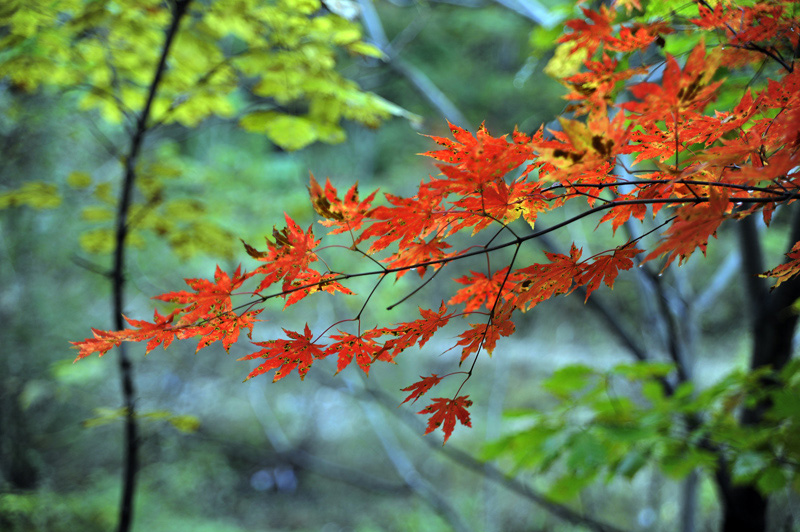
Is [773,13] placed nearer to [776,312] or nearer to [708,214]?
[708,214]

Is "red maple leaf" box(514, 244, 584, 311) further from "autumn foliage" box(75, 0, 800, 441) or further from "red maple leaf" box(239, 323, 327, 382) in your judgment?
"red maple leaf" box(239, 323, 327, 382)

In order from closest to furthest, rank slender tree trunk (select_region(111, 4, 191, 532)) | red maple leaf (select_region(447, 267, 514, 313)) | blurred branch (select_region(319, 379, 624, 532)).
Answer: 1. red maple leaf (select_region(447, 267, 514, 313))
2. slender tree trunk (select_region(111, 4, 191, 532))
3. blurred branch (select_region(319, 379, 624, 532))

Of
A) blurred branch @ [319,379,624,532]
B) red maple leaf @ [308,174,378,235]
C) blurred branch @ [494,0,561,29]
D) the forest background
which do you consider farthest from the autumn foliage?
blurred branch @ [494,0,561,29]

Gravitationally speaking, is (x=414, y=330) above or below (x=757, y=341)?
below

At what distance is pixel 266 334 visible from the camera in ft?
22.9

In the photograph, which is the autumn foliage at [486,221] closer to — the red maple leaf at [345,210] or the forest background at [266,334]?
the red maple leaf at [345,210]

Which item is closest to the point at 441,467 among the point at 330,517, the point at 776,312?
the point at 330,517

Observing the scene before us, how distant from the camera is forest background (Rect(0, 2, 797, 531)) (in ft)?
6.68

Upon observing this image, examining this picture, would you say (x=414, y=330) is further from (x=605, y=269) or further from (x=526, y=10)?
(x=526, y=10)

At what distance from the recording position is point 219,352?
6016mm

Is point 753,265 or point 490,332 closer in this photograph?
point 490,332

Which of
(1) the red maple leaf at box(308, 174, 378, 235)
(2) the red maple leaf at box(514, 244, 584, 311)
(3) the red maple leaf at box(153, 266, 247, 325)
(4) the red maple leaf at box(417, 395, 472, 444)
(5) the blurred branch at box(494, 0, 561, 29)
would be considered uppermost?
(5) the blurred branch at box(494, 0, 561, 29)

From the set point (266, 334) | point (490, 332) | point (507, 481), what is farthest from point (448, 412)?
point (266, 334)

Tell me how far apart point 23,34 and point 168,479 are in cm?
485
